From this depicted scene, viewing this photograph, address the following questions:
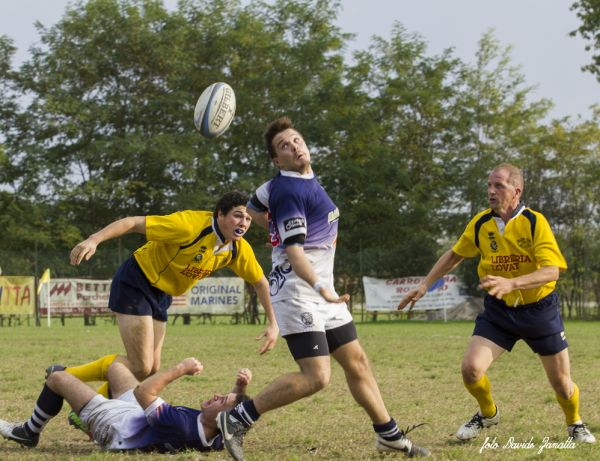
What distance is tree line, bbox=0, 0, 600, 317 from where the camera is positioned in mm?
40406

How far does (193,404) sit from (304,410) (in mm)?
1094

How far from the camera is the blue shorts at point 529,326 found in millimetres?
6629

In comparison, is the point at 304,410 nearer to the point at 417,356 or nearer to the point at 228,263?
the point at 228,263

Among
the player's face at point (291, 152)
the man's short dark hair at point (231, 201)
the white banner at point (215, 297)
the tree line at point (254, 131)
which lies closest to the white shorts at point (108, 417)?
the man's short dark hair at point (231, 201)

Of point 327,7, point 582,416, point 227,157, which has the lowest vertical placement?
point 582,416

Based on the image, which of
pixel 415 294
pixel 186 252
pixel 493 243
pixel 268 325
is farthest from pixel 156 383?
pixel 493 243

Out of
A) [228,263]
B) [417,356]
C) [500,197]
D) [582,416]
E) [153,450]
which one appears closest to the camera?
[153,450]

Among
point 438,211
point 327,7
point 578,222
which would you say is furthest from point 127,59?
point 578,222

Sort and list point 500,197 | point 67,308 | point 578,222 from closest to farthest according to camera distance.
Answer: point 500,197
point 67,308
point 578,222

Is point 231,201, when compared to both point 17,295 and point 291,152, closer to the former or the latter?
point 291,152

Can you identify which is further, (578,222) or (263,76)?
(263,76)

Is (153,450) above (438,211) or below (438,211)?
below

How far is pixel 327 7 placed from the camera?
44.1 meters

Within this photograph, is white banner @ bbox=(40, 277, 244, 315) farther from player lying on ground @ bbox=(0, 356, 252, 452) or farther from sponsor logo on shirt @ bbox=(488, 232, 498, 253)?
player lying on ground @ bbox=(0, 356, 252, 452)
